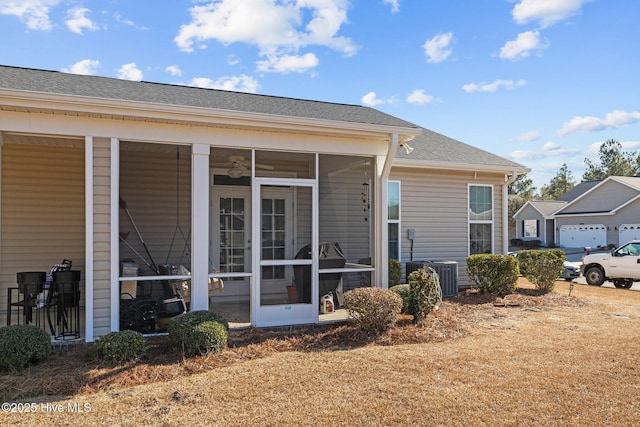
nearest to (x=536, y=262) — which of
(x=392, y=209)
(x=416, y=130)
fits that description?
(x=392, y=209)

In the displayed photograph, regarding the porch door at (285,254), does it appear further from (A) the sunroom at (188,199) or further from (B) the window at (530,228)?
(B) the window at (530,228)

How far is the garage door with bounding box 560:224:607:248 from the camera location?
27.8 meters

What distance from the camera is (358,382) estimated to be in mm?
4453

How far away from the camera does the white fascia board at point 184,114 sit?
210 inches

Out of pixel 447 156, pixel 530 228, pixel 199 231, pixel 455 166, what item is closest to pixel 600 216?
pixel 530 228

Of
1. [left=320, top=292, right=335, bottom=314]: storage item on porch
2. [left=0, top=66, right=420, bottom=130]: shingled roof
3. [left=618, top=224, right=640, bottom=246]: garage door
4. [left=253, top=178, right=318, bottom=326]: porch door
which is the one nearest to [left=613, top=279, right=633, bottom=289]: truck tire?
[left=0, top=66, right=420, bottom=130]: shingled roof

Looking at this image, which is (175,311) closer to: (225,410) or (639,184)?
(225,410)

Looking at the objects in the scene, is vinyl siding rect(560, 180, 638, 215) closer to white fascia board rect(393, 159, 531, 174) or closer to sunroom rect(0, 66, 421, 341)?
white fascia board rect(393, 159, 531, 174)

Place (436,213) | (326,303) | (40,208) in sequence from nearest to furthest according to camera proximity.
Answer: (326,303), (40,208), (436,213)

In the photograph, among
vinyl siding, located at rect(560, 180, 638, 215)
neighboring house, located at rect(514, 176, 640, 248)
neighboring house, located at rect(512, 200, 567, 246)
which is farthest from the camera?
neighboring house, located at rect(512, 200, 567, 246)

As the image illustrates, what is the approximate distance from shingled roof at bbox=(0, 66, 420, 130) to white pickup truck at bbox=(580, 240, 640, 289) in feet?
29.2

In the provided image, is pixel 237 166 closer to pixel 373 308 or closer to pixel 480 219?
pixel 373 308

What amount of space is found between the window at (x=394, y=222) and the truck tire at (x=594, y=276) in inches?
272

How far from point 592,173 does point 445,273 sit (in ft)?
184
